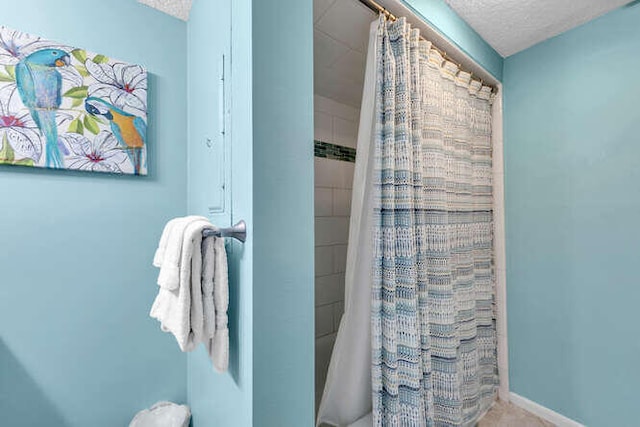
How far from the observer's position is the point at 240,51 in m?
0.65

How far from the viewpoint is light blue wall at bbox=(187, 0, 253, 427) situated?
0.61m

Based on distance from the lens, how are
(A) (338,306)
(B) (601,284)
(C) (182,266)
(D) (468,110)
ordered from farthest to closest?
(A) (338,306), (D) (468,110), (B) (601,284), (C) (182,266)

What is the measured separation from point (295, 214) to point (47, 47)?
3.73 feet

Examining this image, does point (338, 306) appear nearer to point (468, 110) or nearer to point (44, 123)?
point (468, 110)

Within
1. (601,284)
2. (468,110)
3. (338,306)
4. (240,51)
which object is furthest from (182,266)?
(601,284)

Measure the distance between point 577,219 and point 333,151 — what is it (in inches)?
54.2

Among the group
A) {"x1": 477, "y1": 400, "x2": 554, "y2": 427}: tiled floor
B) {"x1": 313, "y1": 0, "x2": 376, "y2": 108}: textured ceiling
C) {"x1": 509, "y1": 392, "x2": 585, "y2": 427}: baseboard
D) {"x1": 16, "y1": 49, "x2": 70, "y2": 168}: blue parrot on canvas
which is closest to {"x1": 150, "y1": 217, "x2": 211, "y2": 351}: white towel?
{"x1": 16, "y1": 49, "x2": 70, "y2": 168}: blue parrot on canvas

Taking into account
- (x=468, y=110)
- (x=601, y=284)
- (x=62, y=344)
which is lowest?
(x=62, y=344)

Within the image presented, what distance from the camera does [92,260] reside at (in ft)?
3.29

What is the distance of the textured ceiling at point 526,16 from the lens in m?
1.15

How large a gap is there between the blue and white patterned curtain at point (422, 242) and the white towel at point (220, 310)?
1.90 ft

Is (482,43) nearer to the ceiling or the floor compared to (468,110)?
nearer to the ceiling

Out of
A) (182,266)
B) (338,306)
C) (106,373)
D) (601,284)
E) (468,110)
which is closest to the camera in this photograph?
(182,266)

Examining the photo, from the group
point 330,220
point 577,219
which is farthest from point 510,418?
point 330,220
